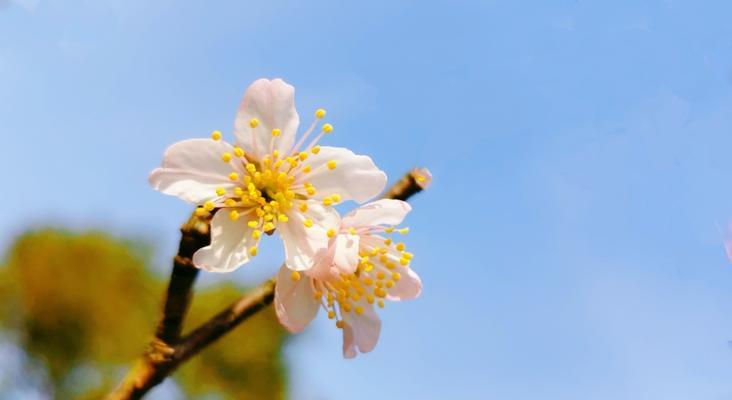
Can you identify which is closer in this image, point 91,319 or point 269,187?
point 269,187

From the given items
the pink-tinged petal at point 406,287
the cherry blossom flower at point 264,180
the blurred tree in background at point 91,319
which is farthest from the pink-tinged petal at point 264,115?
the blurred tree in background at point 91,319

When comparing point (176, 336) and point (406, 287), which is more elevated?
point (406, 287)

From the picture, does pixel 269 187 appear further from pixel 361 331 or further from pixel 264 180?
pixel 361 331

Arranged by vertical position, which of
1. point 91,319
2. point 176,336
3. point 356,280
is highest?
point 356,280

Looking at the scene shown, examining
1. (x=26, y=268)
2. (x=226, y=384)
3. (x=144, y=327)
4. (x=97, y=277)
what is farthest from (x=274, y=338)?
(x=26, y=268)

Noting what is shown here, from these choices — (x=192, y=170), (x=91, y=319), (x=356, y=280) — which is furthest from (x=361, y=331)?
(x=91, y=319)

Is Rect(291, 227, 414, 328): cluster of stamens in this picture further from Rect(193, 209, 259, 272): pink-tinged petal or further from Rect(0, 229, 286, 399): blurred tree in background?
Rect(0, 229, 286, 399): blurred tree in background
